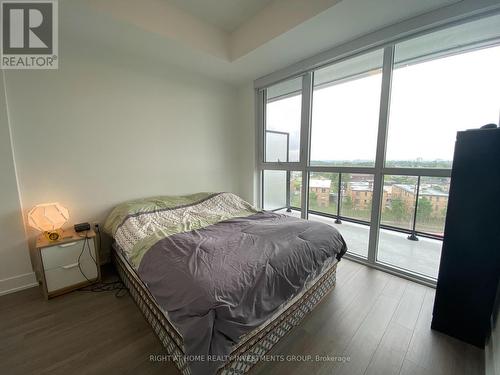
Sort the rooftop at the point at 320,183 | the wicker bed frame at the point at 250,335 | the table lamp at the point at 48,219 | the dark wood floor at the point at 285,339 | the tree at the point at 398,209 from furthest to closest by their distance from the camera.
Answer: the rooftop at the point at 320,183
the tree at the point at 398,209
the table lamp at the point at 48,219
the dark wood floor at the point at 285,339
the wicker bed frame at the point at 250,335

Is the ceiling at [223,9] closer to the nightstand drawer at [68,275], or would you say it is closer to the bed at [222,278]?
the bed at [222,278]

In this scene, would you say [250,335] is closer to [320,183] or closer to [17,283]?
[320,183]

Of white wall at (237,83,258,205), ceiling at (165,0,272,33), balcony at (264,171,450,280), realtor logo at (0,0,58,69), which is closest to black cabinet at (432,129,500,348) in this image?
balcony at (264,171,450,280)

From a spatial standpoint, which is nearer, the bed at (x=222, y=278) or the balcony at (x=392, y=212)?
the bed at (x=222, y=278)

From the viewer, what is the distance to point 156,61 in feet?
8.90

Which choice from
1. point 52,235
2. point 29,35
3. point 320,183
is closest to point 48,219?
point 52,235

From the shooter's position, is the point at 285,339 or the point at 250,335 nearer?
the point at 250,335

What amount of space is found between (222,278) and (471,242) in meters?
1.68

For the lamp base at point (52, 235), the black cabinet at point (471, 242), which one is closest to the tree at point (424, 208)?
the black cabinet at point (471, 242)

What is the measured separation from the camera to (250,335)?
1202 millimetres

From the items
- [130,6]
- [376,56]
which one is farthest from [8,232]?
[376,56]

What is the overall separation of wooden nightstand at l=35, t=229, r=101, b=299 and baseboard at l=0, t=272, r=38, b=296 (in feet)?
0.21

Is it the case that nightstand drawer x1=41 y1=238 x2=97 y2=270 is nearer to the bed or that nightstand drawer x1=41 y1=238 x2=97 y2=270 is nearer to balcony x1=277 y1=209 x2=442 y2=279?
the bed

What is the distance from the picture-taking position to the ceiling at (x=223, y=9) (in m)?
2.19
